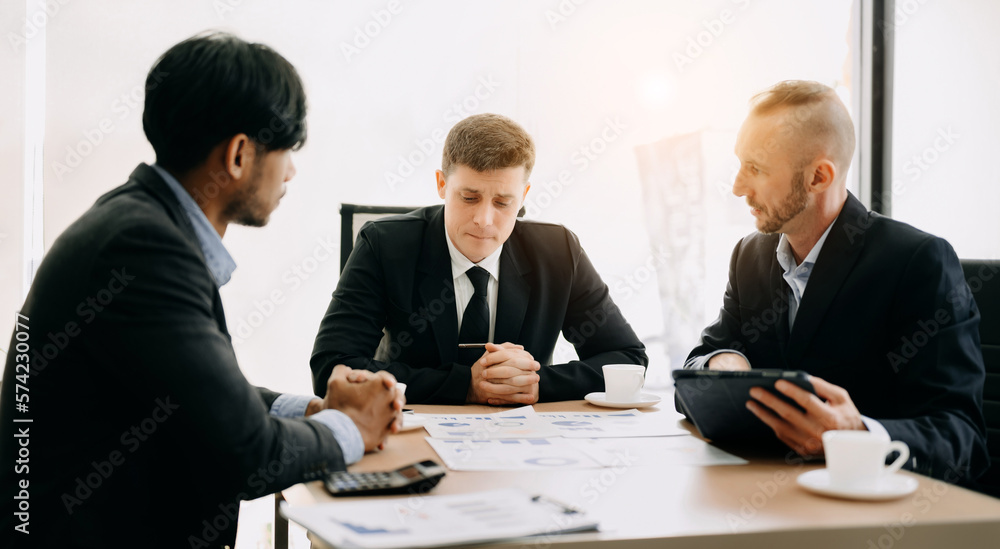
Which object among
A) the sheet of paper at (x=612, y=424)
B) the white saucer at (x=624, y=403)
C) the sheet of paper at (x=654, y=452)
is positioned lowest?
the white saucer at (x=624, y=403)

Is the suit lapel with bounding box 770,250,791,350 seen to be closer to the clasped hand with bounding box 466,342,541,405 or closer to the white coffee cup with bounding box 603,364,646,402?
the white coffee cup with bounding box 603,364,646,402

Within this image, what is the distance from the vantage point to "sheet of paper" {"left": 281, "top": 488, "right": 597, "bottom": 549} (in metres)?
0.71

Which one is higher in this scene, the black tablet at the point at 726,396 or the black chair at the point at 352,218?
the black chair at the point at 352,218

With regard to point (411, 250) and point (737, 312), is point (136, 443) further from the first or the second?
point (737, 312)

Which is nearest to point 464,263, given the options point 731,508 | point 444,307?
point 444,307

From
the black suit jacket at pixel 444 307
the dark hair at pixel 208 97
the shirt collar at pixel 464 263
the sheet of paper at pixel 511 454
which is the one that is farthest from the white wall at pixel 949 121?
the dark hair at pixel 208 97

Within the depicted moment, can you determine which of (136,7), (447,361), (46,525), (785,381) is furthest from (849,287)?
(136,7)

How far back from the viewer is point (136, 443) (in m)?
0.99

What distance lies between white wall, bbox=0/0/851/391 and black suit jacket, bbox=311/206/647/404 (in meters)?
1.29

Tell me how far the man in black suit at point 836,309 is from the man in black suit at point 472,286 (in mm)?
351

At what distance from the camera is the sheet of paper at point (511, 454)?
3.44 ft

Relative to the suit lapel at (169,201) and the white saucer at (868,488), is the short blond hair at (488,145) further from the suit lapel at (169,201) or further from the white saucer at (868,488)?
the white saucer at (868,488)

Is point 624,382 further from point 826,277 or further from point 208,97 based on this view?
point 208,97

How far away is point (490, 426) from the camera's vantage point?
1.35 m
